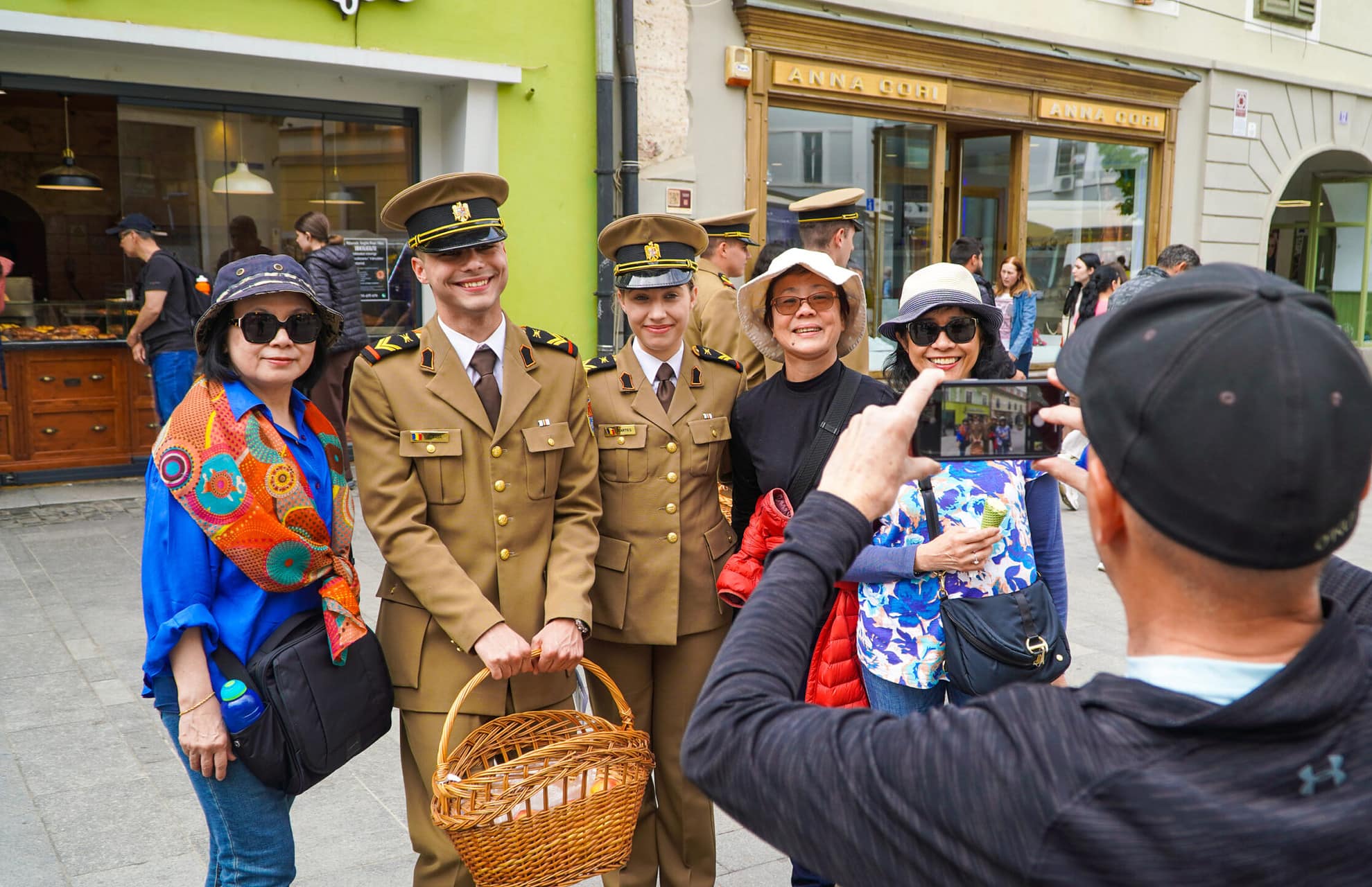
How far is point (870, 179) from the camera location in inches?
441

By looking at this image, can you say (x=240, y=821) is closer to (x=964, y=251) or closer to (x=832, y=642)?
(x=832, y=642)

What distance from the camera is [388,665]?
276 centimetres

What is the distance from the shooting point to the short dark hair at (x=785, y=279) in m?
2.98

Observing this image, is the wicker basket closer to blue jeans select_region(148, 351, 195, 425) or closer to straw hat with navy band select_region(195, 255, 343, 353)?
straw hat with navy band select_region(195, 255, 343, 353)

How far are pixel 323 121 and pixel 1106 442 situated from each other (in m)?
8.67

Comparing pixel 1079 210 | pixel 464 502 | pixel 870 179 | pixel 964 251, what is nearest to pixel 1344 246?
pixel 1079 210

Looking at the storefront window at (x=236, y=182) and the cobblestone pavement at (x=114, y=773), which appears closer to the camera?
the cobblestone pavement at (x=114, y=773)

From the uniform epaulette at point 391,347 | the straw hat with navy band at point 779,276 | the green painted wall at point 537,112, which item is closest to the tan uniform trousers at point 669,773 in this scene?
the straw hat with navy band at point 779,276

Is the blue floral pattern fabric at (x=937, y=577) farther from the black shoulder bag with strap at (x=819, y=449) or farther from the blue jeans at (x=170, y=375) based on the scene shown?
the blue jeans at (x=170, y=375)

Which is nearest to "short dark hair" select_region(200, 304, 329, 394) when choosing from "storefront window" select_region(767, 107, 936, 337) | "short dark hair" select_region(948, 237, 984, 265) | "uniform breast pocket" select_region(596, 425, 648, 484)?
"uniform breast pocket" select_region(596, 425, 648, 484)

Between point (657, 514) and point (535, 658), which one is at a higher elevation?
point (657, 514)

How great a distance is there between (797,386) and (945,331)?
1.36 feet

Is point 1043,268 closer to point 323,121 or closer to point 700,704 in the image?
point 323,121

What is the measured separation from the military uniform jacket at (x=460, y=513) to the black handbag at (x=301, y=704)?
217 millimetres
